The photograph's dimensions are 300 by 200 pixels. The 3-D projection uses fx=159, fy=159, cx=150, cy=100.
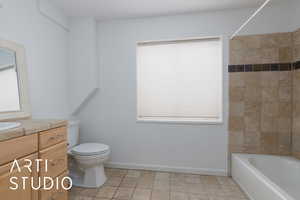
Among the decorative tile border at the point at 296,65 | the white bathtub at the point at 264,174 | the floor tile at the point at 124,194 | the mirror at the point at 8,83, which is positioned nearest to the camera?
the mirror at the point at 8,83

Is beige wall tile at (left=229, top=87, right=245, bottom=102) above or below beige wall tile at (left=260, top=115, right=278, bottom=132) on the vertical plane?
above

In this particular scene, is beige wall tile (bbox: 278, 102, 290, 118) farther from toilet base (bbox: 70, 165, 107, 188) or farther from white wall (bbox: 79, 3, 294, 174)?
toilet base (bbox: 70, 165, 107, 188)

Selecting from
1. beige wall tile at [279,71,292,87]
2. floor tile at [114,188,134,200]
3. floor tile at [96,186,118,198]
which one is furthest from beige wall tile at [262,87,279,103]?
floor tile at [96,186,118,198]

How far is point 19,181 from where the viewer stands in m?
0.94

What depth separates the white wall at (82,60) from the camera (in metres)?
2.14

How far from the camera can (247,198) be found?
1.58 metres

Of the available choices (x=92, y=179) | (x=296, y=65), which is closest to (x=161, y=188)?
(x=92, y=179)

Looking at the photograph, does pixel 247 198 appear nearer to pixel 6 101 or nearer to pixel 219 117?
pixel 219 117

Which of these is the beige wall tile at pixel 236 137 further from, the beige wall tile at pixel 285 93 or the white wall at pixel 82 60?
the white wall at pixel 82 60

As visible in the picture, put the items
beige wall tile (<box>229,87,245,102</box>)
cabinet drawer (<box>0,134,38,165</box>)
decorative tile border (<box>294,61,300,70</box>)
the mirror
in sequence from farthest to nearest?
1. beige wall tile (<box>229,87,245,102</box>)
2. decorative tile border (<box>294,61,300,70</box>)
3. the mirror
4. cabinet drawer (<box>0,134,38,165</box>)

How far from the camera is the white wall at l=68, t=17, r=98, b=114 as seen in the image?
7.03 feet

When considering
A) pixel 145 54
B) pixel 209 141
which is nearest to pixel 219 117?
pixel 209 141

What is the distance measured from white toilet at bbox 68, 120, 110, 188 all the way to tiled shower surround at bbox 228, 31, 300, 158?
160 cm

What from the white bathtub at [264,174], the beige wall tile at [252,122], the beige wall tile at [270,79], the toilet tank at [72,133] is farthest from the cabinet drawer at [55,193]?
the beige wall tile at [270,79]
